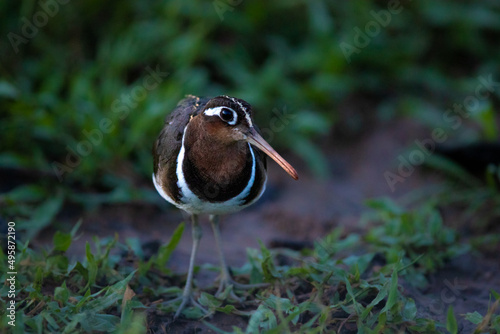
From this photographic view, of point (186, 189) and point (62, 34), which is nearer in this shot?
point (186, 189)

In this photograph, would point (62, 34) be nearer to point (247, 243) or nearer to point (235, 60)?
point (235, 60)

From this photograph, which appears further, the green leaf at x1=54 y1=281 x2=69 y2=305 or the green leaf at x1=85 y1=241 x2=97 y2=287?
the green leaf at x1=85 y1=241 x2=97 y2=287

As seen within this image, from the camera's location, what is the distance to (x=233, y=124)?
3395 mm

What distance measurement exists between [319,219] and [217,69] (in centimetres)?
193

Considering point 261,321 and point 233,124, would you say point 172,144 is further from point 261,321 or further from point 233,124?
point 261,321

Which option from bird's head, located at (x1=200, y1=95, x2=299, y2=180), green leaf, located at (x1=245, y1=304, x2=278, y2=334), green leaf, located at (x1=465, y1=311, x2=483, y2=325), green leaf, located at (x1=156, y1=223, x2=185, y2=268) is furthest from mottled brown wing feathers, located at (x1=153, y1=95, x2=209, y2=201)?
green leaf, located at (x1=465, y1=311, x2=483, y2=325)

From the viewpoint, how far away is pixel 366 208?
557 cm

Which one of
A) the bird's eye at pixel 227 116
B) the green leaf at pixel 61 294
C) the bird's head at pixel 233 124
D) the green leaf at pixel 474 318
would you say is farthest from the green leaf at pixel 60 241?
the green leaf at pixel 474 318

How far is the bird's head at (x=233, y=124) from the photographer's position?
3.38 m

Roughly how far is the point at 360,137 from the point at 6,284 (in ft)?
12.7

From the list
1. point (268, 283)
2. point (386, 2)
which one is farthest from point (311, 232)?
point (386, 2)

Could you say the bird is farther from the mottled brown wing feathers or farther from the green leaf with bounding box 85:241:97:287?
the green leaf with bounding box 85:241:97:287

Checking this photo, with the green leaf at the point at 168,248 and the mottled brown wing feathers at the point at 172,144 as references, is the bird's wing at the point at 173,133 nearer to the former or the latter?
the mottled brown wing feathers at the point at 172,144

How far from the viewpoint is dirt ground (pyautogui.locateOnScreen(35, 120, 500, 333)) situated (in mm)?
3865
